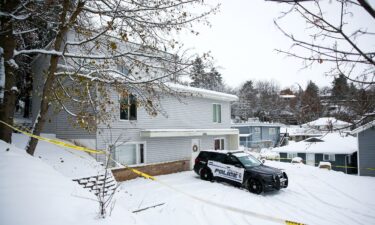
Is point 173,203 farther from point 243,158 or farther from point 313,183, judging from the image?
point 313,183

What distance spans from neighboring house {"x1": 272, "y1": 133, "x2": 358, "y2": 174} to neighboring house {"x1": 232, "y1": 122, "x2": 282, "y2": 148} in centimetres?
1082

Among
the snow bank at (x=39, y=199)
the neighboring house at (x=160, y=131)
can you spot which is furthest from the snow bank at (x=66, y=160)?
the snow bank at (x=39, y=199)

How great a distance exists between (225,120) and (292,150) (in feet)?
45.3

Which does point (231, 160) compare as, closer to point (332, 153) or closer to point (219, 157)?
point (219, 157)

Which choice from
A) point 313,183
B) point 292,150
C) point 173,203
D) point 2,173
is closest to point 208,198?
point 173,203

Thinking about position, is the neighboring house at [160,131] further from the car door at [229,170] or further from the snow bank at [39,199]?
the snow bank at [39,199]

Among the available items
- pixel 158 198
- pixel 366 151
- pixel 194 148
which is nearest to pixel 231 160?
pixel 158 198

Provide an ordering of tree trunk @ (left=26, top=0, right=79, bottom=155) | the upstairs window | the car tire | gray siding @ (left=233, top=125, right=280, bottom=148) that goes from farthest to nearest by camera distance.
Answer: gray siding @ (left=233, top=125, right=280, bottom=148), the upstairs window, the car tire, tree trunk @ (left=26, top=0, right=79, bottom=155)

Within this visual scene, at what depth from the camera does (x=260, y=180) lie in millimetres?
12906

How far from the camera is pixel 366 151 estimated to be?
23.3m

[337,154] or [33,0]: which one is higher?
[33,0]

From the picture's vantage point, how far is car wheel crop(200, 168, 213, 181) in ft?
51.0

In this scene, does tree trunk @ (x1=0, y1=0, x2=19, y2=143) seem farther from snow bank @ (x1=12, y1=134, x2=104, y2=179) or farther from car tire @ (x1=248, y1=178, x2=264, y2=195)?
car tire @ (x1=248, y1=178, x2=264, y2=195)

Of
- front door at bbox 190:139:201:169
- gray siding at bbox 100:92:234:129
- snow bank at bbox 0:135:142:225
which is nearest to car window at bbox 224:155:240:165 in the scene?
gray siding at bbox 100:92:234:129
